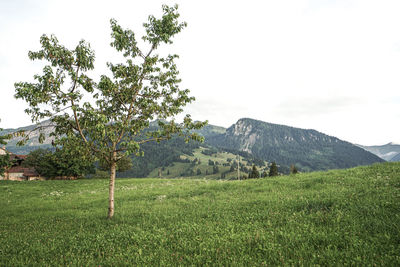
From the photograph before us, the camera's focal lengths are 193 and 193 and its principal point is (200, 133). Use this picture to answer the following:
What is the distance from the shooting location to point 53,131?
1152 cm

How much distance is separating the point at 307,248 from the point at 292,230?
3.69ft

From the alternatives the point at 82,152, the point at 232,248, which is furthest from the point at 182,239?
the point at 82,152

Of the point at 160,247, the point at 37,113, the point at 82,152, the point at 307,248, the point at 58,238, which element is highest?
the point at 37,113

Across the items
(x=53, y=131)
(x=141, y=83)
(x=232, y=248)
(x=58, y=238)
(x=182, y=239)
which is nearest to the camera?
(x=232, y=248)

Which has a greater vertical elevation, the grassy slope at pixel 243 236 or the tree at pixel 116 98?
the tree at pixel 116 98

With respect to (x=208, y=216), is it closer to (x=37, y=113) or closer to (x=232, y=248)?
(x=232, y=248)

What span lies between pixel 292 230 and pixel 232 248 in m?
2.34

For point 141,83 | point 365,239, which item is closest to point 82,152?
point 141,83

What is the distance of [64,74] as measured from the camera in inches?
422

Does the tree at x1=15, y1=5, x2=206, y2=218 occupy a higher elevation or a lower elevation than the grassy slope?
higher

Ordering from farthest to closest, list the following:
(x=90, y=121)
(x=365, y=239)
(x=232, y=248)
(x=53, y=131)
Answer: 1. (x=53, y=131)
2. (x=90, y=121)
3. (x=232, y=248)
4. (x=365, y=239)

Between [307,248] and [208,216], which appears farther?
[208,216]

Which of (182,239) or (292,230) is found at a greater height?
(292,230)

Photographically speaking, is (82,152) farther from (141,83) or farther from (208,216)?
(208,216)
